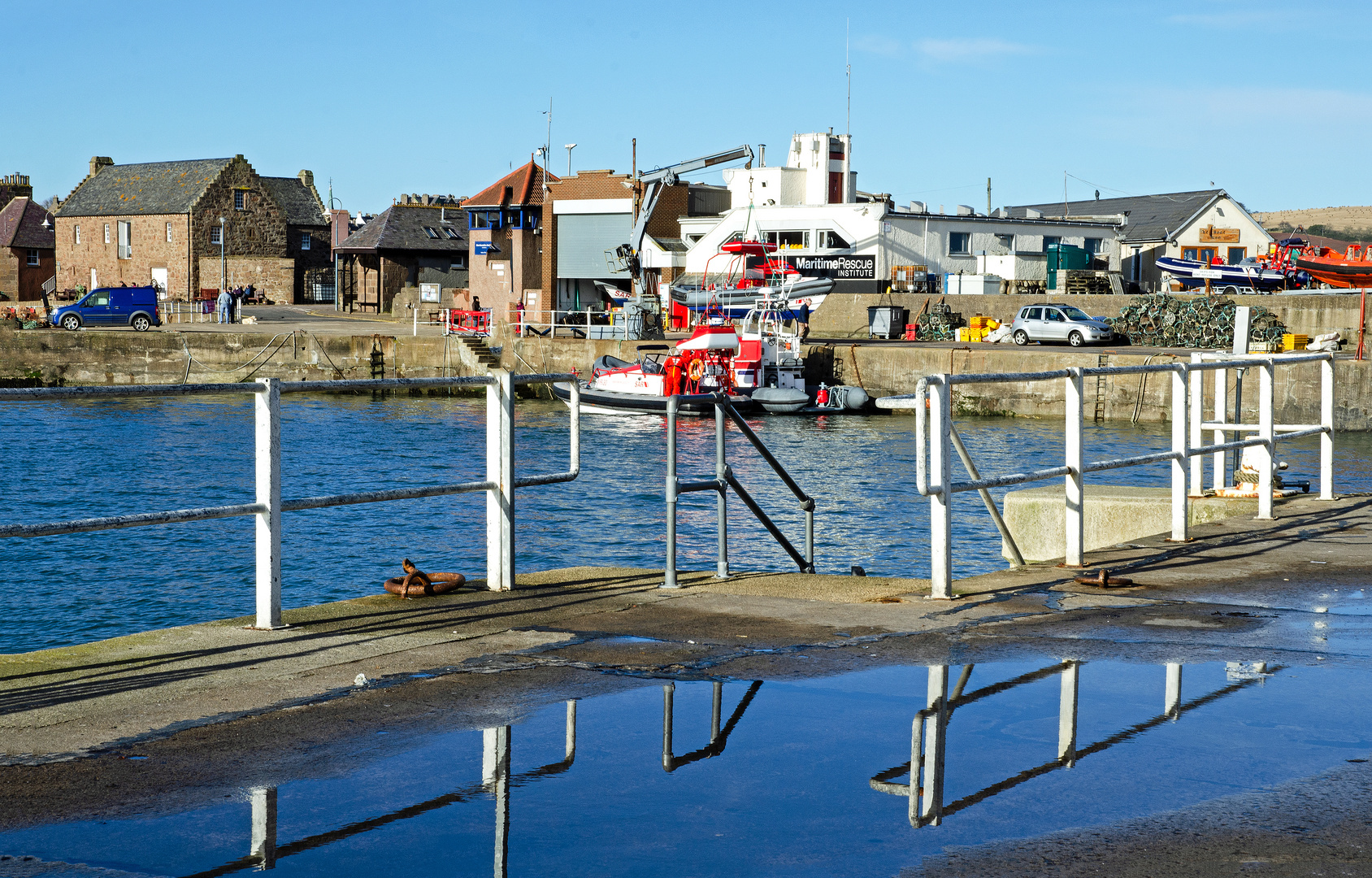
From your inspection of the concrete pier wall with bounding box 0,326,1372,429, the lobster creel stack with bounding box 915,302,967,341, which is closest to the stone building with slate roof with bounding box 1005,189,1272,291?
the lobster creel stack with bounding box 915,302,967,341

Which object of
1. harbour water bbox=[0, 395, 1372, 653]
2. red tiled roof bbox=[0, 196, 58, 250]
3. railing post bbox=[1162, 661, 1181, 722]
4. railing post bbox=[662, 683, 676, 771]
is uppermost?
red tiled roof bbox=[0, 196, 58, 250]

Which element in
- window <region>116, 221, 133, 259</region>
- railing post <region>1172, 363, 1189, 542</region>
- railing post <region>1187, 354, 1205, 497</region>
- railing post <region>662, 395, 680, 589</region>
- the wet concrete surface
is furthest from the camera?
window <region>116, 221, 133, 259</region>

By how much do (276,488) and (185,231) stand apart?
77852 millimetres

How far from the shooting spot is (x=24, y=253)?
8612 cm

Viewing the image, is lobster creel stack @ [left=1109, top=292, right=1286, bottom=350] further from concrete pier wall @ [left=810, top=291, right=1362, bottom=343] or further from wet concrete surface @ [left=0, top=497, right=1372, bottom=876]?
wet concrete surface @ [left=0, top=497, right=1372, bottom=876]

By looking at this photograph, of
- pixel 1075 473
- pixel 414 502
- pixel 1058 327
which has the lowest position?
pixel 414 502

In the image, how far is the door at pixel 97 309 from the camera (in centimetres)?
5738

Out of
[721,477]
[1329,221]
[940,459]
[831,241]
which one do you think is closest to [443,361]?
[831,241]

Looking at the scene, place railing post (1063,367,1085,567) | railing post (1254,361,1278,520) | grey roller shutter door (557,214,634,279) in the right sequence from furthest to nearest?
1. grey roller shutter door (557,214,634,279)
2. railing post (1254,361,1278,520)
3. railing post (1063,367,1085,567)

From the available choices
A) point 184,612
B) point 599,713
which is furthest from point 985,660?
point 184,612

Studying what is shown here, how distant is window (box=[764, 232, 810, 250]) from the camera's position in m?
60.3

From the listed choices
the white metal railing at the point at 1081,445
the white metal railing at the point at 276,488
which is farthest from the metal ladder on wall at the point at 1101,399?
the white metal railing at the point at 276,488

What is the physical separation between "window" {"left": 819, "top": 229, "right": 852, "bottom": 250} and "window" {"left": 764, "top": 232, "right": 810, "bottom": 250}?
730mm

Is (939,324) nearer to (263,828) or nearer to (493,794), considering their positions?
(493,794)
